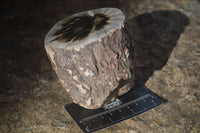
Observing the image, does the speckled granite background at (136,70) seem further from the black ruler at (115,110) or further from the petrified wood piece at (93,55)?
the petrified wood piece at (93,55)

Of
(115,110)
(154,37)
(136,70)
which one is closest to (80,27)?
(115,110)

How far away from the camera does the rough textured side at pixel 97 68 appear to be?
168 cm

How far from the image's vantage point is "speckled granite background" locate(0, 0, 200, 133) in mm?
1912

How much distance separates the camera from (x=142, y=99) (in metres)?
2.02

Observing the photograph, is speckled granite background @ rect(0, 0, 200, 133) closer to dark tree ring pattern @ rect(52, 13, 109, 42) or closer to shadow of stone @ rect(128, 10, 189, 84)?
shadow of stone @ rect(128, 10, 189, 84)

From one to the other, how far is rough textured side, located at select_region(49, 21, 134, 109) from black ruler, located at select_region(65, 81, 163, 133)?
0.07m

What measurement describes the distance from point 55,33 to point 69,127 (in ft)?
2.29

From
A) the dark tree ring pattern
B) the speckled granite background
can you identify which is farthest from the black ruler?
the dark tree ring pattern

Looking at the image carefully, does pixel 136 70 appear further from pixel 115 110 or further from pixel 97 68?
pixel 97 68

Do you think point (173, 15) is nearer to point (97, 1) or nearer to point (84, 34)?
point (97, 1)

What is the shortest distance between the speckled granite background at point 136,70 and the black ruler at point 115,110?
0.15 ft

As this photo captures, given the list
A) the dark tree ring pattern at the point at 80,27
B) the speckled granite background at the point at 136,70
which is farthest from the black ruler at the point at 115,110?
the dark tree ring pattern at the point at 80,27

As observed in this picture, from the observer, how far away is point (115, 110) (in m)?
1.97

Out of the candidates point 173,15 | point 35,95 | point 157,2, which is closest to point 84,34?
point 35,95
